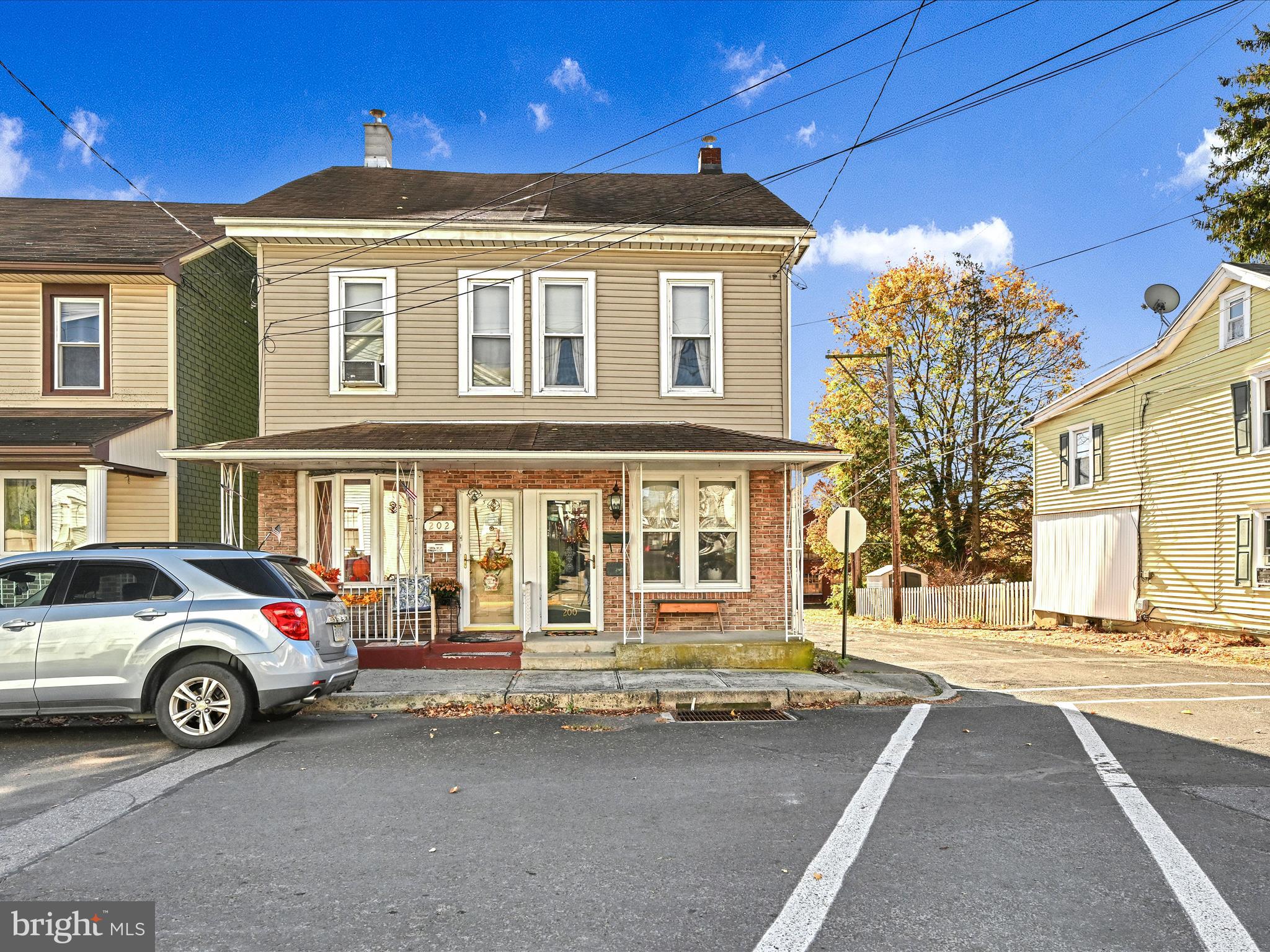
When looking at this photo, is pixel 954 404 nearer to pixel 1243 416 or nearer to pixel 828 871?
pixel 1243 416

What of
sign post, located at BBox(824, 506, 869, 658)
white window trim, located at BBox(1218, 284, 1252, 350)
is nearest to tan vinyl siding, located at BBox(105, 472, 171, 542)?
sign post, located at BBox(824, 506, 869, 658)

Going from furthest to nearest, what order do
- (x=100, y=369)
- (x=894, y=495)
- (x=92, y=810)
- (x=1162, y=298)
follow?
(x=894, y=495)
(x=1162, y=298)
(x=100, y=369)
(x=92, y=810)

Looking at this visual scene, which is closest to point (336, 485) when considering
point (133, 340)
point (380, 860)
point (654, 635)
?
point (133, 340)

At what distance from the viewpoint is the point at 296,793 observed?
601 cm

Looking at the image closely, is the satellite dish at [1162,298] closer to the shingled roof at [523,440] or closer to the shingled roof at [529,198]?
the shingled roof at [529,198]

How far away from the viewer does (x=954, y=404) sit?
3284 cm

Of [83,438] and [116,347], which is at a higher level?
[116,347]

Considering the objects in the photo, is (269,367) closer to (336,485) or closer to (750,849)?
(336,485)

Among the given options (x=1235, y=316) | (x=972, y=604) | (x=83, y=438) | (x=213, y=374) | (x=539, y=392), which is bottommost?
(x=972, y=604)

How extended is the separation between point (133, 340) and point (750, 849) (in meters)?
13.0

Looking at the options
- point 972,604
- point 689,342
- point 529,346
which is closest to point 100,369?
point 529,346

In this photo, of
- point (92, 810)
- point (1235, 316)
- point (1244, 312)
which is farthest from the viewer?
point (1235, 316)

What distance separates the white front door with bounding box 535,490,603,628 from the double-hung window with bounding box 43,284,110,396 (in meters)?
7.28

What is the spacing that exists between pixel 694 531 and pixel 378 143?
987cm
